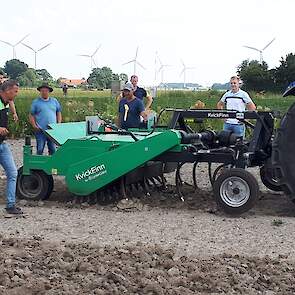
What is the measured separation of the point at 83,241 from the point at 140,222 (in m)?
1.19

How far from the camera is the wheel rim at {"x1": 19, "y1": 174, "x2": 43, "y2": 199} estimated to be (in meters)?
9.30

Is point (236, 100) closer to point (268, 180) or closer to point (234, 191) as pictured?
point (268, 180)

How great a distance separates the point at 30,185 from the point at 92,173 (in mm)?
1032

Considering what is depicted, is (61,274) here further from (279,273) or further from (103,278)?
(279,273)

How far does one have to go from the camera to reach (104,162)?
879 centimetres

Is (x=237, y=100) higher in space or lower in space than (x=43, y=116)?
higher

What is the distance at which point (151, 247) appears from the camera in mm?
6383

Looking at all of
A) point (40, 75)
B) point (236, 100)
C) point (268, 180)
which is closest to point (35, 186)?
point (268, 180)

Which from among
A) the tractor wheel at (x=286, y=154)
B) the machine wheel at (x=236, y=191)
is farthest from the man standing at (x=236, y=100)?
the tractor wheel at (x=286, y=154)

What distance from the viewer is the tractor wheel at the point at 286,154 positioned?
7.99m

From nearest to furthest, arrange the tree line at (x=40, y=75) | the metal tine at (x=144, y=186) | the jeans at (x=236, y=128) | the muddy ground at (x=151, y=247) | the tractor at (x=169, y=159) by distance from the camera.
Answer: the muddy ground at (x=151, y=247), the tractor at (x=169, y=159), the metal tine at (x=144, y=186), the jeans at (x=236, y=128), the tree line at (x=40, y=75)

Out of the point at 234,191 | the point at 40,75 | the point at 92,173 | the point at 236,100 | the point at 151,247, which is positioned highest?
the point at 40,75

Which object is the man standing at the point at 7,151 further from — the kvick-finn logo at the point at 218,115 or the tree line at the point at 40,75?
the tree line at the point at 40,75

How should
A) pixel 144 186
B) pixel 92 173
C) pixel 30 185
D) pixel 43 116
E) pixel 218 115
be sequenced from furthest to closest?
pixel 43 116, pixel 144 186, pixel 30 185, pixel 218 115, pixel 92 173
